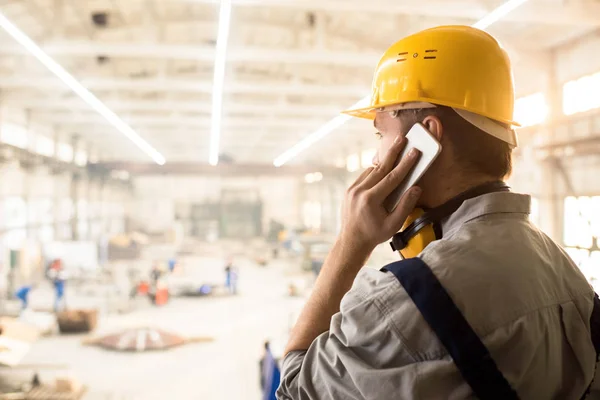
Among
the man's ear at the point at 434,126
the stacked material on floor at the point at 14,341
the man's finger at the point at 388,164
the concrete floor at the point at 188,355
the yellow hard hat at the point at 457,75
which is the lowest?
the concrete floor at the point at 188,355

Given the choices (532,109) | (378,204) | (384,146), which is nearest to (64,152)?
(532,109)

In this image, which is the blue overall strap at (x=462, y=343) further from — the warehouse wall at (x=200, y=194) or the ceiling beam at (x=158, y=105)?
the warehouse wall at (x=200, y=194)

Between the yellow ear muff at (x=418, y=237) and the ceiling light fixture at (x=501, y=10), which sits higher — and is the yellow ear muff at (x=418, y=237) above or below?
below

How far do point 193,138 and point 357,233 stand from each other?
2108cm

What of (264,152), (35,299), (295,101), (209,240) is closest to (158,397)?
(35,299)

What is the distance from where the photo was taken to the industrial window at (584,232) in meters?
7.48

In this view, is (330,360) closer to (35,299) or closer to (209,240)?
(35,299)

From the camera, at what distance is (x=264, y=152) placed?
91.1 ft

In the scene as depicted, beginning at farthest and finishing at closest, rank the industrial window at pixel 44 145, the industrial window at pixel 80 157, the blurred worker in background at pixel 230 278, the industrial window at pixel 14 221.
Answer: the industrial window at pixel 80 157 < the industrial window at pixel 44 145 < the blurred worker in background at pixel 230 278 < the industrial window at pixel 14 221

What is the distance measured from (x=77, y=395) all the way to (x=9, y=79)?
6.91m

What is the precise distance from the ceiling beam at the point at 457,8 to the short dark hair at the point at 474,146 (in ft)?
14.0

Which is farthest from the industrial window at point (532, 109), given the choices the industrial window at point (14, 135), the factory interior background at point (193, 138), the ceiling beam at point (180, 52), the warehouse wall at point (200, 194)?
the warehouse wall at point (200, 194)

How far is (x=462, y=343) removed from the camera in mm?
933

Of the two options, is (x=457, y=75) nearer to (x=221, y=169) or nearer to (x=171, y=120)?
(x=171, y=120)
